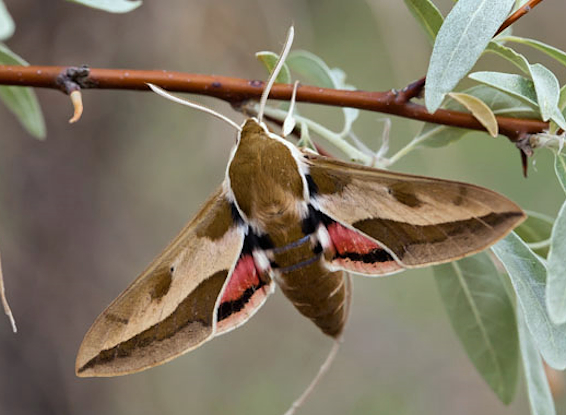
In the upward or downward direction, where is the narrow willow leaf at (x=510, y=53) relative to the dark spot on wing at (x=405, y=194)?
upward

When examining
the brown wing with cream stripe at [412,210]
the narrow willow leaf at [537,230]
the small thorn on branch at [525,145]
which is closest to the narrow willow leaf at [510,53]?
the small thorn on branch at [525,145]

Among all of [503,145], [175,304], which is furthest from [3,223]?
[503,145]

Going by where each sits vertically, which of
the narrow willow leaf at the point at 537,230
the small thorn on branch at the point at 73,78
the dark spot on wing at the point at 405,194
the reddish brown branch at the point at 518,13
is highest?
the small thorn on branch at the point at 73,78

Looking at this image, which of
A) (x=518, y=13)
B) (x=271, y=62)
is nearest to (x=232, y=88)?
(x=271, y=62)

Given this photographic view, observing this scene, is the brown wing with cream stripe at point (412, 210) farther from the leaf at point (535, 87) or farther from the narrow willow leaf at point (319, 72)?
the narrow willow leaf at point (319, 72)

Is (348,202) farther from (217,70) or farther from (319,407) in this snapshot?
(319,407)

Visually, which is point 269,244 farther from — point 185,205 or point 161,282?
point 185,205
